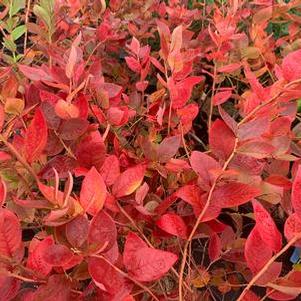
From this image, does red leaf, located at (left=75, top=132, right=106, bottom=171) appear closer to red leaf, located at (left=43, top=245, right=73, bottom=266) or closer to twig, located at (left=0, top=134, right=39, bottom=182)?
twig, located at (left=0, top=134, right=39, bottom=182)

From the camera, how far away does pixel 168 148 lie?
808mm

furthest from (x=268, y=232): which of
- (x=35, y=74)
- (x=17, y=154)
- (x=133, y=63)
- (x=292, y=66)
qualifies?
(x=133, y=63)

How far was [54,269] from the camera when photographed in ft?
2.16

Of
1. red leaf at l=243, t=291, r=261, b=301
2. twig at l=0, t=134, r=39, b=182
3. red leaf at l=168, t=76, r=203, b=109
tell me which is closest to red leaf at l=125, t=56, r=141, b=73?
red leaf at l=168, t=76, r=203, b=109

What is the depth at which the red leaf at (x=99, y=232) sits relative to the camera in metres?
0.57

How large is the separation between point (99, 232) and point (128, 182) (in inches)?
6.0

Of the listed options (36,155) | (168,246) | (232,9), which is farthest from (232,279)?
(232,9)

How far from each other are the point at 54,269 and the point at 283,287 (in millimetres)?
281

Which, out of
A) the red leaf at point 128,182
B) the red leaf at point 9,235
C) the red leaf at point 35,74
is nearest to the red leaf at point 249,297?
the red leaf at point 128,182

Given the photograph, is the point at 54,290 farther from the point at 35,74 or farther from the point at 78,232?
the point at 35,74

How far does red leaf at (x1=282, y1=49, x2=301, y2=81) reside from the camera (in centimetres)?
69

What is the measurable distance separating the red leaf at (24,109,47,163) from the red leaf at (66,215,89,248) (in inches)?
5.5

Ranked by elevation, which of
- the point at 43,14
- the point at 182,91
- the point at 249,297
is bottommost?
the point at 249,297

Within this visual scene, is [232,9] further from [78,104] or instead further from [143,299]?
[143,299]
